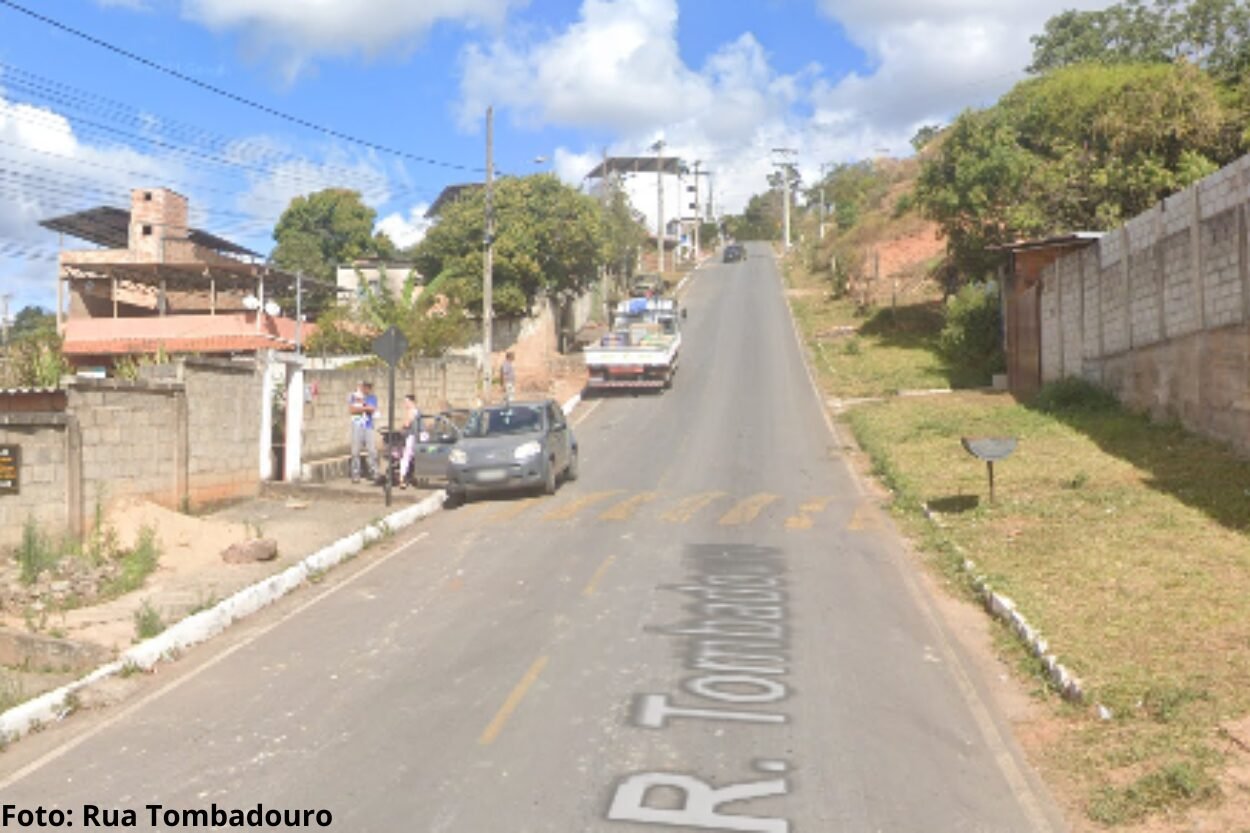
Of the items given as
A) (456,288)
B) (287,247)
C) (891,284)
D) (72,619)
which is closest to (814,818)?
(72,619)

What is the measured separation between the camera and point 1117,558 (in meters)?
11.0

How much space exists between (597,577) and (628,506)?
4923 millimetres

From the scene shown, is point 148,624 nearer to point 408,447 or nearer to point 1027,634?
point 1027,634

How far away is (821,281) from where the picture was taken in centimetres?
6738

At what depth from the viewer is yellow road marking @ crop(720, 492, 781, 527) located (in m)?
14.9

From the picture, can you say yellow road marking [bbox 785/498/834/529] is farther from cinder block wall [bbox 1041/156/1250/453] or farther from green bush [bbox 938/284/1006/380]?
green bush [bbox 938/284/1006/380]

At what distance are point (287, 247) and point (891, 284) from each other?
1291 inches

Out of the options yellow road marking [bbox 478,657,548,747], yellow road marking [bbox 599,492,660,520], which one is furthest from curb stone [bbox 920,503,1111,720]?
yellow road marking [bbox 599,492,660,520]

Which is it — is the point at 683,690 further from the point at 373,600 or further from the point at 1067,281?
the point at 1067,281

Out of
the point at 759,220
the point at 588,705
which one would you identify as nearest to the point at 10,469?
the point at 588,705

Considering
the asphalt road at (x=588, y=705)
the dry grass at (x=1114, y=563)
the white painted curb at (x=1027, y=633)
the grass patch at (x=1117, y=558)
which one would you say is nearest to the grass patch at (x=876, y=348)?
the dry grass at (x=1114, y=563)

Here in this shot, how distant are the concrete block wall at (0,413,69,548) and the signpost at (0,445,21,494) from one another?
0.04 m

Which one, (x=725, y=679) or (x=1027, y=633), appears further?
(x=1027, y=633)

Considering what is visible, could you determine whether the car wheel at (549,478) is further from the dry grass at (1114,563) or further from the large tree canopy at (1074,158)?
the large tree canopy at (1074,158)
